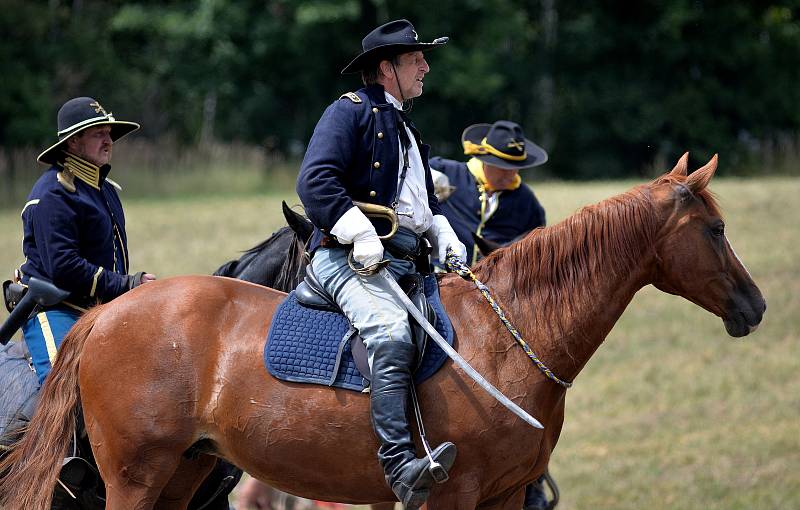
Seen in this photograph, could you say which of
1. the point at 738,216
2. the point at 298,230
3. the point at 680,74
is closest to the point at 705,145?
the point at 680,74

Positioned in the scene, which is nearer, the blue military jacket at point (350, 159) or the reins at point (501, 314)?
the blue military jacket at point (350, 159)

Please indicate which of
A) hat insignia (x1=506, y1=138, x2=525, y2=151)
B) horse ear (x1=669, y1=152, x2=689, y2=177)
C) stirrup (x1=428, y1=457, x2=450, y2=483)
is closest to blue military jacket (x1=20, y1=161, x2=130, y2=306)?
stirrup (x1=428, y1=457, x2=450, y2=483)

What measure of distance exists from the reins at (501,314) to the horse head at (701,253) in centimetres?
71

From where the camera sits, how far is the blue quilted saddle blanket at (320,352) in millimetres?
4844

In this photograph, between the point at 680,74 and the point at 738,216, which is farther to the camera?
the point at 680,74

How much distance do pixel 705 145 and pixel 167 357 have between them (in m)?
30.8

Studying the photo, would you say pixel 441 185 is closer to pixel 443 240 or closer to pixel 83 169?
pixel 443 240

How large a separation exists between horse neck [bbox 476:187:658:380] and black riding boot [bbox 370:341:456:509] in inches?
22.8

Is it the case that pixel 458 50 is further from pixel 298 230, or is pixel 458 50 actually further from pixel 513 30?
pixel 298 230

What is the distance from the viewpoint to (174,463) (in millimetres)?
4977

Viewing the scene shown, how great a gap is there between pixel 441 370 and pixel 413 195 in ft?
2.79

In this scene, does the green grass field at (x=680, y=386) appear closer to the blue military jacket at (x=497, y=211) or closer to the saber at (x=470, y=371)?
the blue military jacket at (x=497, y=211)

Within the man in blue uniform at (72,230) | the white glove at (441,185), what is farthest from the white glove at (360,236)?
the white glove at (441,185)

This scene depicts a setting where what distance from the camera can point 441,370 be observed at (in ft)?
16.0
